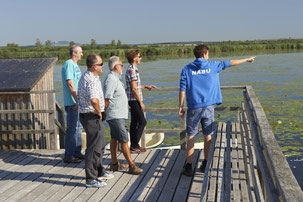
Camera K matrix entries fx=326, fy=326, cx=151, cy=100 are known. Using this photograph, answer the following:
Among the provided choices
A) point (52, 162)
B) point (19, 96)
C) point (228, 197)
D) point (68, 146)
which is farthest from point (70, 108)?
point (228, 197)

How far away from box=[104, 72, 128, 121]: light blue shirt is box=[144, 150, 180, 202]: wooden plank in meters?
0.99

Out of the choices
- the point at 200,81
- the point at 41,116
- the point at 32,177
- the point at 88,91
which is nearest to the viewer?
the point at 88,91

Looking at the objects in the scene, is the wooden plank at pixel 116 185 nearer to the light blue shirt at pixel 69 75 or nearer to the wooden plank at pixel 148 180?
the wooden plank at pixel 148 180

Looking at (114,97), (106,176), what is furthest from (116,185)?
(114,97)

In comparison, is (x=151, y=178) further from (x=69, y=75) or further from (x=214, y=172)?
(x=69, y=75)

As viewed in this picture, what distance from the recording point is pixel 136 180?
4500mm

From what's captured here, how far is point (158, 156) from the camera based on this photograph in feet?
18.0

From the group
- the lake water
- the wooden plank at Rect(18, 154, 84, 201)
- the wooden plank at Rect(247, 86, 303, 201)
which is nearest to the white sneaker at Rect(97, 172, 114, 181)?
the wooden plank at Rect(18, 154, 84, 201)

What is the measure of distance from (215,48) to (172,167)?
6646cm

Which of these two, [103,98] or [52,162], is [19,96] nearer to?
[52,162]

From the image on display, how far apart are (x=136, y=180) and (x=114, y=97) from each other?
1185mm

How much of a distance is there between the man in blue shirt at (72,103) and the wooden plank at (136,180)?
110cm

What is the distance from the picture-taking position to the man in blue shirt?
4.84m

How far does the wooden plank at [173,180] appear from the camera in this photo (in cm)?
395
